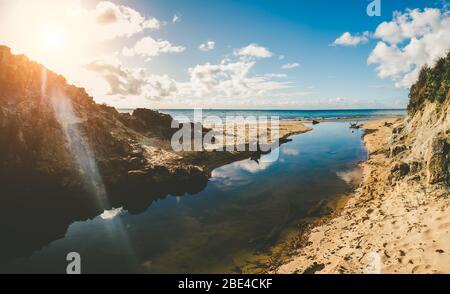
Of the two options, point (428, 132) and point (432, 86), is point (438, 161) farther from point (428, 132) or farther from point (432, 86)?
point (432, 86)

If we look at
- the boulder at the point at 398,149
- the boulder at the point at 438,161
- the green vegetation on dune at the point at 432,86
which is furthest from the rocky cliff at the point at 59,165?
the green vegetation on dune at the point at 432,86

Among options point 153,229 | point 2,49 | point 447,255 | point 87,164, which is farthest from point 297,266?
point 2,49

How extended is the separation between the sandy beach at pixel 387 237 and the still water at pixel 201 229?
314 centimetres

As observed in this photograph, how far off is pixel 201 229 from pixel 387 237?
1199 centimetres

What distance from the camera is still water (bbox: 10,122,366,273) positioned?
1717 centimetres

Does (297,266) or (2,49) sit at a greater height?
(2,49)

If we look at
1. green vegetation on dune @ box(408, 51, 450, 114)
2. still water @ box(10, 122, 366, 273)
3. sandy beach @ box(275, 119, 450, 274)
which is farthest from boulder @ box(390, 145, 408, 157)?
still water @ box(10, 122, 366, 273)

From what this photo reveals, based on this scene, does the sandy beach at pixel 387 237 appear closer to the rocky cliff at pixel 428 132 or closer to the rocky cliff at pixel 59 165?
the rocky cliff at pixel 428 132

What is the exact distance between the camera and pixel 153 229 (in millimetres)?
21688

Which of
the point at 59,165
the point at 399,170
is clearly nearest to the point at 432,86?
the point at 399,170

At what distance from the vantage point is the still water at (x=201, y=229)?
17.2 meters

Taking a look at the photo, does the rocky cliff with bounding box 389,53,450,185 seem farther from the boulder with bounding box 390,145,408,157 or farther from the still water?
the still water
